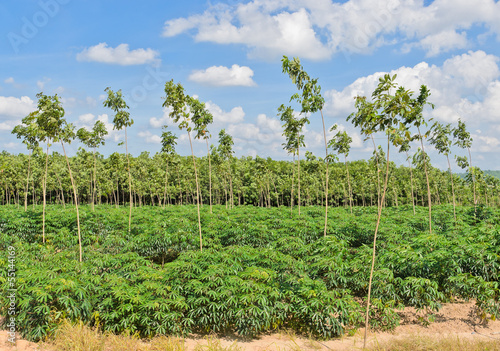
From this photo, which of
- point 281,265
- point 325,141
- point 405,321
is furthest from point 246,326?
point 325,141

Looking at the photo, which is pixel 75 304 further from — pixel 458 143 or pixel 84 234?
pixel 458 143

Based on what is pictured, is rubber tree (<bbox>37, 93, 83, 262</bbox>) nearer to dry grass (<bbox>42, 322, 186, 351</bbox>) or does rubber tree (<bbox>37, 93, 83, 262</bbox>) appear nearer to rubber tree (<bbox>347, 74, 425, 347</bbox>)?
dry grass (<bbox>42, 322, 186, 351</bbox>)

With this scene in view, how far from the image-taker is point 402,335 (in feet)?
26.0

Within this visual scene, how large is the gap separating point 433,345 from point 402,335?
946 mm

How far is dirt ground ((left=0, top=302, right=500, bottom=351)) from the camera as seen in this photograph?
7.44 m

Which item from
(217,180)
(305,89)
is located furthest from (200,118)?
(217,180)

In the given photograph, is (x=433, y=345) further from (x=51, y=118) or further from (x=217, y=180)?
(x=217, y=180)

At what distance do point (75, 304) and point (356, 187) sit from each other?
57.7 metres

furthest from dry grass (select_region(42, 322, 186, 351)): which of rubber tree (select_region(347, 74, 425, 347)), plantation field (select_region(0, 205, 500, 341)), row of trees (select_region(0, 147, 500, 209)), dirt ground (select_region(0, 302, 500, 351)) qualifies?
row of trees (select_region(0, 147, 500, 209))

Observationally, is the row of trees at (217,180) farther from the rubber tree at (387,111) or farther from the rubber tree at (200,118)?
the rubber tree at (387,111)

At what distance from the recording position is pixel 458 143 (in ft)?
73.5

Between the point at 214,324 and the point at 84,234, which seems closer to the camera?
the point at 214,324

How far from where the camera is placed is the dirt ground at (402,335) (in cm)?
744

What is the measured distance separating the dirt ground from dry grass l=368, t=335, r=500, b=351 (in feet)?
0.67
